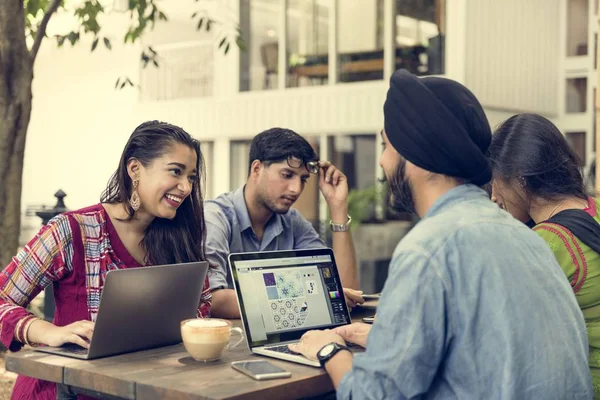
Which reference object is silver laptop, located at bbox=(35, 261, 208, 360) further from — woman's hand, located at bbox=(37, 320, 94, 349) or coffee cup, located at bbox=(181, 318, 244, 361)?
coffee cup, located at bbox=(181, 318, 244, 361)

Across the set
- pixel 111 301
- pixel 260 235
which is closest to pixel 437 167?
pixel 111 301

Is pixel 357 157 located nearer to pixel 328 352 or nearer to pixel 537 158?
pixel 537 158

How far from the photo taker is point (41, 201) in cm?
2105

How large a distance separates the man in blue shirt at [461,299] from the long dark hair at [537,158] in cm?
91

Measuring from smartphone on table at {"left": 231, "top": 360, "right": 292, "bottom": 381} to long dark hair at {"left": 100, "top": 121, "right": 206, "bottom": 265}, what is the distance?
0.85 m

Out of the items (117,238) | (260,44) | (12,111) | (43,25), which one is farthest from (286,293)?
(260,44)

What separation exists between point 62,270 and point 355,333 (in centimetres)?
104

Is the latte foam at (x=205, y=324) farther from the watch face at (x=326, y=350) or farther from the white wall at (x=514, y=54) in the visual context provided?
the white wall at (x=514, y=54)

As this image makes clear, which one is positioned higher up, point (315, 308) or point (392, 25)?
point (392, 25)

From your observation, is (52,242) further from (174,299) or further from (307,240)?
(307,240)

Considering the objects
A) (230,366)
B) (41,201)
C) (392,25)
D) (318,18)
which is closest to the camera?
(230,366)

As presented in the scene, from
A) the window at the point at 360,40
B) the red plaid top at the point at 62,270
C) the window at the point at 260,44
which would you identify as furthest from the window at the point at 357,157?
the red plaid top at the point at 62,270

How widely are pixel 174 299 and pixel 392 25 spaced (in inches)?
414

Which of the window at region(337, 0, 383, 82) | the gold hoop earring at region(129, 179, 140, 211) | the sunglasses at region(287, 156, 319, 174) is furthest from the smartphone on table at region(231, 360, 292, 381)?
the window at region(337, 0, 383, 82)
